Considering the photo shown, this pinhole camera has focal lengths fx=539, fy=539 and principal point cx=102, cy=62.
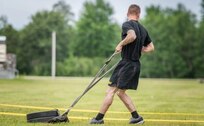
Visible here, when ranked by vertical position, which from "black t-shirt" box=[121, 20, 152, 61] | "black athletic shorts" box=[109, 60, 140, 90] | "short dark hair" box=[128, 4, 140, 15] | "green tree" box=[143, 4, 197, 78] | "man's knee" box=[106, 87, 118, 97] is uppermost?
"short dark hair" box=[128, 4, 140, 15]

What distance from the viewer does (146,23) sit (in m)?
75.4

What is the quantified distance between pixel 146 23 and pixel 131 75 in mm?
66643

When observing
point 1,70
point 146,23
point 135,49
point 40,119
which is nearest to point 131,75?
point 135,49

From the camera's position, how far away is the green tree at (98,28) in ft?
246

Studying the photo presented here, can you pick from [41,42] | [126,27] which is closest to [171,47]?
[41,42]

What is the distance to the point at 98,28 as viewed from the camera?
244 ft

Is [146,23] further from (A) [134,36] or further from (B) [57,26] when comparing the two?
(A) [134,36]

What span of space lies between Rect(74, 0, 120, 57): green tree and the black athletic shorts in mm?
64605

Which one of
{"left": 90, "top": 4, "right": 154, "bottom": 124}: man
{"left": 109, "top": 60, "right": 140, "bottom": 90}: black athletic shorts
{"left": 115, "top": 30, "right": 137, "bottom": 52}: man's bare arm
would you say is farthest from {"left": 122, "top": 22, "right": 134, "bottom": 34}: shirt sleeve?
{"left": 109, "top": 60, "right": 140, "bottom": 90}: black athletic shorts

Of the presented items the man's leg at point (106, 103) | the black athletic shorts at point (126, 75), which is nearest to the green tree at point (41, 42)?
the man's leg at point (106, 103)

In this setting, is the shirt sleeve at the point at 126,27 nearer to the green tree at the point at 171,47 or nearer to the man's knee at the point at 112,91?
the man's knee at the point at 112,91

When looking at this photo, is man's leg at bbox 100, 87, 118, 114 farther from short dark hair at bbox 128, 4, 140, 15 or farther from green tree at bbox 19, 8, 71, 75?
green tree at bbox 19, 8, 71, 75

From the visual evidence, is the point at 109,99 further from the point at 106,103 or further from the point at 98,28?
the point at 98,28

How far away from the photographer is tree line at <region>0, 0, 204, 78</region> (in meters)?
74.6
